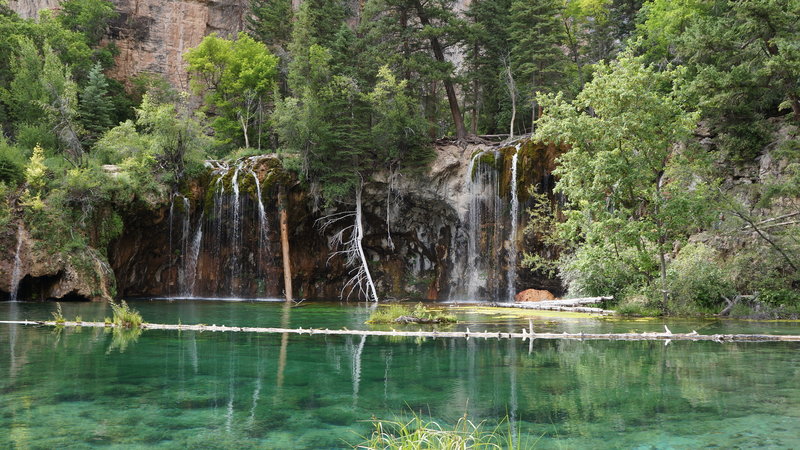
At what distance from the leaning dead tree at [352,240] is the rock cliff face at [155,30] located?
69.2 ft

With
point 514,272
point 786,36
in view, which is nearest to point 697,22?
point 786,36

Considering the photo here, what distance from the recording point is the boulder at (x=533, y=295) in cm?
2548

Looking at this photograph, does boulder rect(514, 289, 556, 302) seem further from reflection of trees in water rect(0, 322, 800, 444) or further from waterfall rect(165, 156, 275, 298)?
reflection of trees in water rect(0, 322, 800, 444)

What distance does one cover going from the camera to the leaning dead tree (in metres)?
27.7

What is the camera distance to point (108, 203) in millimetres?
25359

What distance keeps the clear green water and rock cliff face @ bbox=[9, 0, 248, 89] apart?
35.2m

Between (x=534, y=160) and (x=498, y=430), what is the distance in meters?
21.8

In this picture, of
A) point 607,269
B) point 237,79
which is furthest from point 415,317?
point 237,79

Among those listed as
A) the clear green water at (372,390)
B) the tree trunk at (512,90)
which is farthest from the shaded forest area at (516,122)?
the clear green water at (372,390)

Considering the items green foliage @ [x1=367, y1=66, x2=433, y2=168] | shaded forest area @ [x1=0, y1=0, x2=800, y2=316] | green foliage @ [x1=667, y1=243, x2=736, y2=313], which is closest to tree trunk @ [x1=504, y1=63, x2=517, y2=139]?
shaded forest area @ [x1=0, y1=0, x2=800, y2=316]

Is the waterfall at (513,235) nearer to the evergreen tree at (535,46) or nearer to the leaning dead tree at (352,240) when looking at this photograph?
the evergreen tree at (535,46)

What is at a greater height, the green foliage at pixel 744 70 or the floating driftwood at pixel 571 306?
the green foliage at pixel 744 70

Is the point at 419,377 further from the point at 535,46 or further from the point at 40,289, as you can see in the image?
the point at 535,46

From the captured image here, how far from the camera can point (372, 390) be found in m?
7.43
